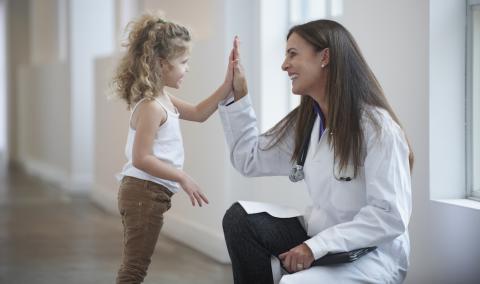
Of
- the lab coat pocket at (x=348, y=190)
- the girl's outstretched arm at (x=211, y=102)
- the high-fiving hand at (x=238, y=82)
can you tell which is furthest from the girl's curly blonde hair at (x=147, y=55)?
the lab coat pocket at (x=348, y=190)

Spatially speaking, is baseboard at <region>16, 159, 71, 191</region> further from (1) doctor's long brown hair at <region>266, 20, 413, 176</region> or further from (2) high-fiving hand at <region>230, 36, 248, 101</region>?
(1) doctor's long brown hair at <region>266, 20, 413, 176</region>

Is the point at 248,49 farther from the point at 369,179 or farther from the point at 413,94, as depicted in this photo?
the point at 369,179

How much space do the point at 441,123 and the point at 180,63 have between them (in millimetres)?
1036

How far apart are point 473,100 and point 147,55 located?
1.27 m

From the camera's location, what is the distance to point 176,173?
294 cm

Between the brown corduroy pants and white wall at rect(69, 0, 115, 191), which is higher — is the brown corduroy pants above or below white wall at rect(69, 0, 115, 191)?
below

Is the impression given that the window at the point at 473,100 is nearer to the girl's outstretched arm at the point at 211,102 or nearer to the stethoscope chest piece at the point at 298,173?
the stethoscope chest piece at the point at 298,173

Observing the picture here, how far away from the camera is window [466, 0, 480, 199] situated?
3068 millimetres

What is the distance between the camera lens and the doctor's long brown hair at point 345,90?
8.32 feet

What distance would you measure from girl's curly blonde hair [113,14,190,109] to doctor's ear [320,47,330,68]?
2.29 feet

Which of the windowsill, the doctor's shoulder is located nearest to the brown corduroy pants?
the doctor's shoulder

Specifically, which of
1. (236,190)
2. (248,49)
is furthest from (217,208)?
(248,49)

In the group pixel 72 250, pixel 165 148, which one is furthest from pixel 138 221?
pixel 72 250

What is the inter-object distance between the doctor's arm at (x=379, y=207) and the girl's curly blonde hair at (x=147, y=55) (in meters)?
0.98
